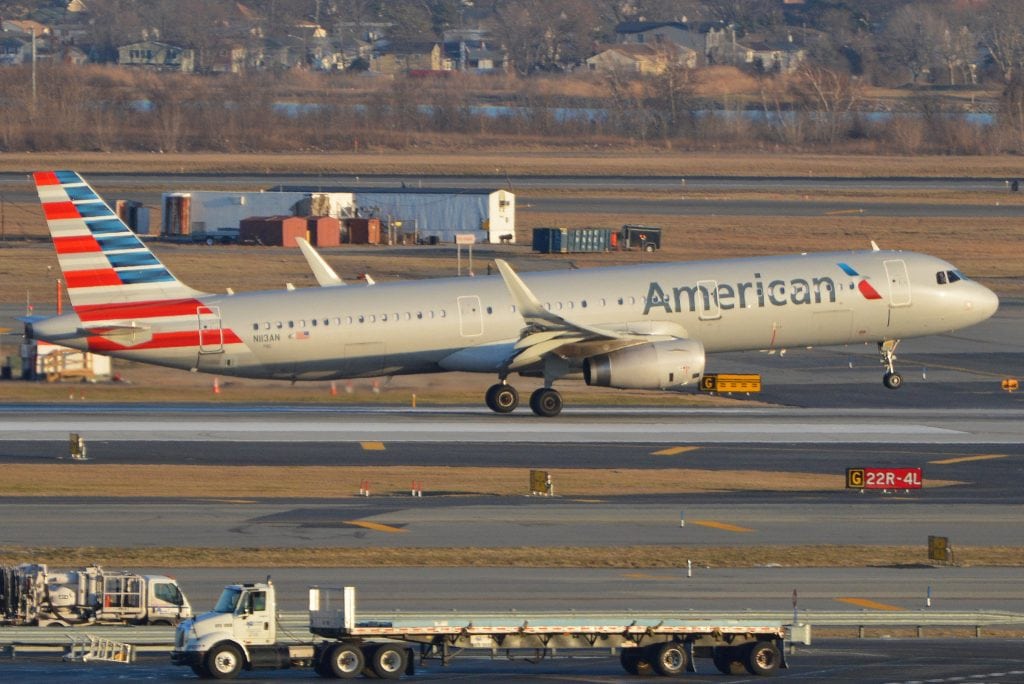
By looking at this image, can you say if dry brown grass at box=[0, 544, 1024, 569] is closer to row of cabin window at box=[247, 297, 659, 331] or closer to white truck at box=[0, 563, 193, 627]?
white truck at box=[0, 563, 193, 627]

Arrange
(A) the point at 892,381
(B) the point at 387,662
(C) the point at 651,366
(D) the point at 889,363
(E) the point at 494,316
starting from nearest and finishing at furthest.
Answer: (B) the point at 387,662 < (C) the point at 651,366 < (E) the point at 494,316 < (A) the point at 892,381 < (D) the point at 889,363

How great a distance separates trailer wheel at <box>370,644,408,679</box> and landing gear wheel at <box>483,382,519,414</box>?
2821 cm

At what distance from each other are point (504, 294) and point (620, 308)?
12.7 ft

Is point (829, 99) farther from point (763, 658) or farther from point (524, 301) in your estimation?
point (763, 658)

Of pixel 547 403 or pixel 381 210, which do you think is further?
pixel 381 210

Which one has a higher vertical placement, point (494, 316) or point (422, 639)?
point (494, 316)

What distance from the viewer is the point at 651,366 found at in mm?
52844

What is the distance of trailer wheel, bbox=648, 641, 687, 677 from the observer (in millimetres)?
28312

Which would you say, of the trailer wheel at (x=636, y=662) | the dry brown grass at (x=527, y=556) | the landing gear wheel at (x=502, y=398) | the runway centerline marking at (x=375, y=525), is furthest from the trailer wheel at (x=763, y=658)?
the landing gear wheel at (x=502, y=398)

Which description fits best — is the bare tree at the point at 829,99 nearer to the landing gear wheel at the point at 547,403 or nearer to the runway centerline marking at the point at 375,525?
the landing gear wheel at the point at 547,403

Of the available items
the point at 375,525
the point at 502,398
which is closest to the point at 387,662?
the point at 375,525

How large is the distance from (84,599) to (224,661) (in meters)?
4.88

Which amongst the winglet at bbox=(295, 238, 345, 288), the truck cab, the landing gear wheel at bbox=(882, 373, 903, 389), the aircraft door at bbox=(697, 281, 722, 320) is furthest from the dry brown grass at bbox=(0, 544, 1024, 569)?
the landing gear wheel at bbox=(882, 373, 903, 389)

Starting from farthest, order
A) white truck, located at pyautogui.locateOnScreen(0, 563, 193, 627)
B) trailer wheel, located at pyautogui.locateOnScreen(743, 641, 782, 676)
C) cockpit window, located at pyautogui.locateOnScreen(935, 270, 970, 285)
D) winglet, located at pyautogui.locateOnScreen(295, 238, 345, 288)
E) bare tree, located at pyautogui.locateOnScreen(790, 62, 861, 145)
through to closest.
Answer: bare tree, located at pyautogui.locateOnScreen(790, 62, 861, 145) → cockpit window, located at pyautogui.locateOnScreen(935, 270, 970, 285) → winglet, located at pyautogui.locateOnScreen(295, 238, 345, 288) → white truck, located at pyautogui.locateOnScreen(0, 563, 193, 627) → trailer wheel, located at pyautogui.locateOnScreen(743, 641, 782, 676)
